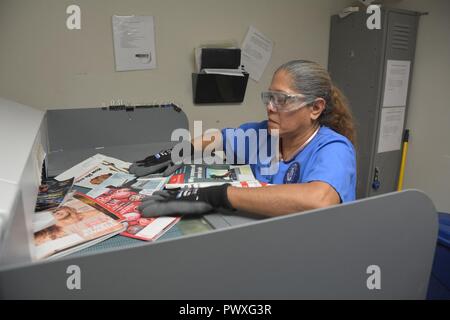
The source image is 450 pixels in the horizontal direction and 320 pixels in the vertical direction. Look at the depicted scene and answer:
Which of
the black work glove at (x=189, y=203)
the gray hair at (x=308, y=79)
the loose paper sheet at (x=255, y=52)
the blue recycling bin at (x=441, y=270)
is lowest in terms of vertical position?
the blue recycling bin at (x=441, y=270)

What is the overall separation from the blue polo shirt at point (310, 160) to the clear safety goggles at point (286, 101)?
0.43 feet

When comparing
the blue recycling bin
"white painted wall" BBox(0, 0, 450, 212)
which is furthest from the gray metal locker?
the blue recycling bin

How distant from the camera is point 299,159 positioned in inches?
46.1

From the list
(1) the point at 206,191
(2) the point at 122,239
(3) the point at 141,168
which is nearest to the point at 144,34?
(3) the point at 141,168

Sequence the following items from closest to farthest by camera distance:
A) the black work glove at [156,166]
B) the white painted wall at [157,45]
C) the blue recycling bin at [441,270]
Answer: the black work glove at [156,166] → the blue recycling bin at [441,270] → the white painted wall at [157,45]

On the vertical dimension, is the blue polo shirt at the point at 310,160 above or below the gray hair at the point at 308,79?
below

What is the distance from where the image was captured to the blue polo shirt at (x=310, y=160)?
3.10ft

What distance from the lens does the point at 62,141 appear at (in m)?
1.73

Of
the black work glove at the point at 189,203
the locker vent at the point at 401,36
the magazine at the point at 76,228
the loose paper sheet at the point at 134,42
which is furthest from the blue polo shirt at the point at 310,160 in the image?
the locker vent at the point at 401,36

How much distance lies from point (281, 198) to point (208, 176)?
41cm

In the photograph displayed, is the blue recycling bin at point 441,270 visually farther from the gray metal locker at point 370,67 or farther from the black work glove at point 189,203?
the black work glove at point 189,203

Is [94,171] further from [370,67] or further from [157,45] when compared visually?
[370,67]

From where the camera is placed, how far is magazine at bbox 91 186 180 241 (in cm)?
77

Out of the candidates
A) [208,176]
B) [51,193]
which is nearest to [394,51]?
[208,176]
